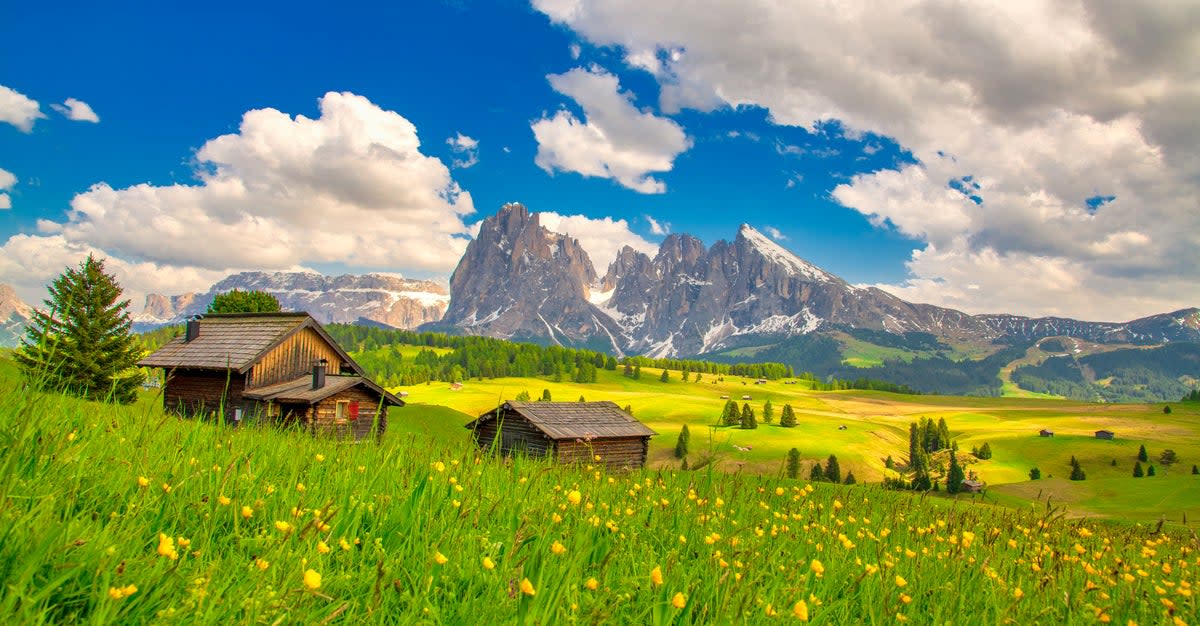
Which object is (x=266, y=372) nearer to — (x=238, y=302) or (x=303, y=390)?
(x=303, y=390)

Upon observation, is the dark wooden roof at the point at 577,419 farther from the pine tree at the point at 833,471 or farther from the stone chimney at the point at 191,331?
the pine tree at the point at 833,471

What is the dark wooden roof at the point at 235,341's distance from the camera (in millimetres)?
41000

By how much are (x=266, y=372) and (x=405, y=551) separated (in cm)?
4412

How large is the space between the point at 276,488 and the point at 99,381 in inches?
1978

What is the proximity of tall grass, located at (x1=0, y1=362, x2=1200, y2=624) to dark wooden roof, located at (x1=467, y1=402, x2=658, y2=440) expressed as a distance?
41.0m

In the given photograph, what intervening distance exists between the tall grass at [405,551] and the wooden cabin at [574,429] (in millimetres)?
41310

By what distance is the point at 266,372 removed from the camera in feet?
138

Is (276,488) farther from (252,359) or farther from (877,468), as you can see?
(877,468)

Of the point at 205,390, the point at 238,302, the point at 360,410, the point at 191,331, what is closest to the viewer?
the point at 205,390

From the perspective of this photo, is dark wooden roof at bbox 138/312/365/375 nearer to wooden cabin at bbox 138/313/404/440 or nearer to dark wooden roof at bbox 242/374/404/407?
wooden cabin at bbox 138/313/404/440

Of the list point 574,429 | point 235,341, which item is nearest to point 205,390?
point 235,341

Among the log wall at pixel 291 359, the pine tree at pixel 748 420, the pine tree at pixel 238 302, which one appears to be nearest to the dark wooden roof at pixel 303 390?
the log wall at pixel 291 359

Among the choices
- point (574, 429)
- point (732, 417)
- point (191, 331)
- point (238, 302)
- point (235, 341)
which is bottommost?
point (732, 417)

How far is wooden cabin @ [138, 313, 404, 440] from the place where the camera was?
40688mm
